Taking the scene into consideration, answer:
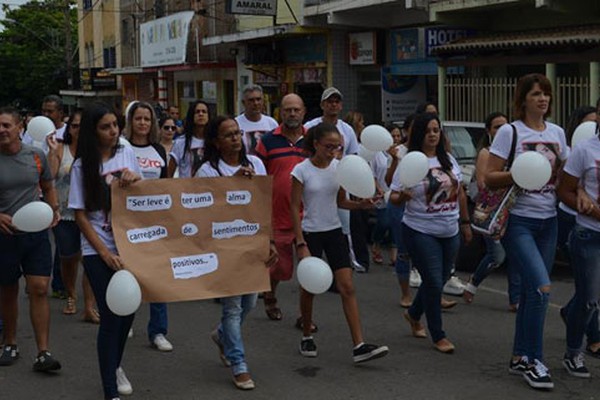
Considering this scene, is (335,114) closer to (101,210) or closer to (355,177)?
(355,177)

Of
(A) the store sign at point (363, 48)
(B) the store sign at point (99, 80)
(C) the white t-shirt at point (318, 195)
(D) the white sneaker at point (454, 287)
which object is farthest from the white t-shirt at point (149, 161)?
(B) the store sign at point (99, 80)

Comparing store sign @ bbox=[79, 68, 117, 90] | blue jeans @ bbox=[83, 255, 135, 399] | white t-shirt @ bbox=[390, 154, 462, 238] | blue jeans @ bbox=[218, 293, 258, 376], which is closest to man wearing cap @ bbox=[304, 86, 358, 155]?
white t-shirt @ bbox=[390, 154, 462, 238]

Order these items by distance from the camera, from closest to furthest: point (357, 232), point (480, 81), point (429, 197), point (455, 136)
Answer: point (429, 197)
point (357, 232)
point (455, 136)
point (480, 81)

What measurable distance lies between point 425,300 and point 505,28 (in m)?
11.8

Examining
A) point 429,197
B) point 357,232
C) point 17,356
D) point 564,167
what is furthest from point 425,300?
point 357,232

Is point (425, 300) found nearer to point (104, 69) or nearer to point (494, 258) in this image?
point (494, 258)

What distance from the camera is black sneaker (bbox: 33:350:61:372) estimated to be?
6.30 m

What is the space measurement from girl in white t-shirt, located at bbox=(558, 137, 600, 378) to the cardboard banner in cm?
193

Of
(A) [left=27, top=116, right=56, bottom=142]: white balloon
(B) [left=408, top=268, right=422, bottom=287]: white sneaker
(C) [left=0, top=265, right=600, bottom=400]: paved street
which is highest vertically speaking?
(A) [left=27, top=116, right=56, bottom=142]: white balloon

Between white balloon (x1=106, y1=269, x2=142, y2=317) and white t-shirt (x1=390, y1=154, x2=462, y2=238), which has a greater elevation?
white t-shirt (x1=390, y1=154, x2=462, y2=238)

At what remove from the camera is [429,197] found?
6.61m

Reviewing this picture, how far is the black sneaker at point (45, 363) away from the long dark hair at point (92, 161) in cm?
144

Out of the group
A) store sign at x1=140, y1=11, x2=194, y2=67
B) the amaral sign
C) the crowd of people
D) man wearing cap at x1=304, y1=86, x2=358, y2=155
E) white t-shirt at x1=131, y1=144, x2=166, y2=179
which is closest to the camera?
the crowd of people

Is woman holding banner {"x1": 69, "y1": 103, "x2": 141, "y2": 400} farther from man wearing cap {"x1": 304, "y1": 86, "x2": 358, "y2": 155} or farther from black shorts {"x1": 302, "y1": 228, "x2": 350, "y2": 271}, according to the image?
man wearing cap {"x1": 304, "y1": 86, "x2": 358, "y2": 155}
